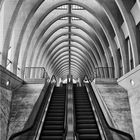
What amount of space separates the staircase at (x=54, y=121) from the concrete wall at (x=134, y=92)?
3743 mm

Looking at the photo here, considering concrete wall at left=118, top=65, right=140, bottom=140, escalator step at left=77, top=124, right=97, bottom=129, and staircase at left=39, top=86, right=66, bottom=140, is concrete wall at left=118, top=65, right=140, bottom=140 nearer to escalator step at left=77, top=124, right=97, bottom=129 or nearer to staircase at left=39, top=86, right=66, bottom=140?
escalator step at left=77, top=124, right=97, bottom=129

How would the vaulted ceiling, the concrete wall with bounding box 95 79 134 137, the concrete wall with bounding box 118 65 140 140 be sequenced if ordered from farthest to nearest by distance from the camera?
1. the vaulted ceiling
2. the concrete wall with bounding box 118 65 140 140
3. the concrete wall with bounding box 95 79 134 137

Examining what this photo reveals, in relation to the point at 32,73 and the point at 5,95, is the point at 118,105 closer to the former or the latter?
the point at 5,95

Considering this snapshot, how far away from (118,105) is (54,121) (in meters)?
4.11

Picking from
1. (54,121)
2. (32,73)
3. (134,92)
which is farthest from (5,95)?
(32,73)

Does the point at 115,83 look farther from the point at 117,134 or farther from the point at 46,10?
the point at 46,10

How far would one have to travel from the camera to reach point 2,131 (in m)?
8.70

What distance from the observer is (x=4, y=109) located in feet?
32.3

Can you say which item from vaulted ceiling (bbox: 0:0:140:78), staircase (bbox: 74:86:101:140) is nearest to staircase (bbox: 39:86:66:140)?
staircase (bbox: 74:86:101:140)

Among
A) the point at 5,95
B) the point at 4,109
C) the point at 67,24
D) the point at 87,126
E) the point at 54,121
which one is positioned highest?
the point at 67,24

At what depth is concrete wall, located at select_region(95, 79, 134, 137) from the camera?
9.72 metres

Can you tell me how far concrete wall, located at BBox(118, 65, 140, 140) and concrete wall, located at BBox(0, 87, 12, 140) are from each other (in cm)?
623

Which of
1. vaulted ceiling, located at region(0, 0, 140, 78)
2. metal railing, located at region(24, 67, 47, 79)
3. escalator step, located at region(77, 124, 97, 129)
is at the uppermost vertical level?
vaulted ceiling, located at region(0, 0, 140, 78)

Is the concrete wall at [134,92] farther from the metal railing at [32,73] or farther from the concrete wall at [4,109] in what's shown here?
the metal railing at [32,73]
